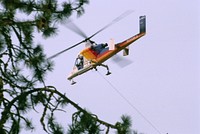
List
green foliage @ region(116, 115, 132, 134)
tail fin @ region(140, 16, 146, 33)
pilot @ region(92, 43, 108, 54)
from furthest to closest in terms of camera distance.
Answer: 1. pilot @ region(92, 43, 108, 54)
2. tail fin @ region(140, 16, 146, 33)
3. green foliage @ region(116, 115, 132, 134)

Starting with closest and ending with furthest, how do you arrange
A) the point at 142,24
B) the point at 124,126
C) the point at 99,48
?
1. the point at 124,126
2. the point at 142,24
3. the point at 99,48

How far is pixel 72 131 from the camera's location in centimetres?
1095

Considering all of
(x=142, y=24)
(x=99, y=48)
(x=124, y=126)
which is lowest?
(x=124, y=126)

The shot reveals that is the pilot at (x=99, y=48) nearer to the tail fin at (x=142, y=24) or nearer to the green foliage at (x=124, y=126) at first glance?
the tail fin at (x=142, y=24)

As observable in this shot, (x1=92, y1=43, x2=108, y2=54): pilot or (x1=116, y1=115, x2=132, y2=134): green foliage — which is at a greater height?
(x1=92, y1=43, x2=108, y2=54): pilot

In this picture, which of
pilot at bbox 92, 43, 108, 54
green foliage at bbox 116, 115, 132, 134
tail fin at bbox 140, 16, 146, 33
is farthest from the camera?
pilot at bbox 92, 43, 108, 54

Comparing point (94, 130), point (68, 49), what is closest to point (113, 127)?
point (94, 130)

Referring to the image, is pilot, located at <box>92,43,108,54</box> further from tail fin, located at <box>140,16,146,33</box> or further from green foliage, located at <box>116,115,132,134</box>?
green foliage, located at <box>116,115,132,134</box>

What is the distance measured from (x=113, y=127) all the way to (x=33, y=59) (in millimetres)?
1556

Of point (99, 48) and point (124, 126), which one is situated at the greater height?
point (99, 48)

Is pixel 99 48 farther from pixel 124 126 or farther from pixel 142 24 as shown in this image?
pixel 124 126

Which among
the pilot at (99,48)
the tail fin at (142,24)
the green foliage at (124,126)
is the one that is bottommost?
the green foliage at (124,126)

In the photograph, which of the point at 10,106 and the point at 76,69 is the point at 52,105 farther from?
the point at 76,69

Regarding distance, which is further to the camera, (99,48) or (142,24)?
(99,48)
